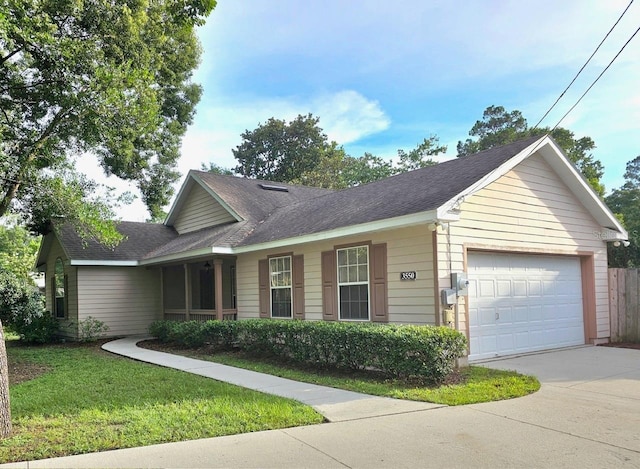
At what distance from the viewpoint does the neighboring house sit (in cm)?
991

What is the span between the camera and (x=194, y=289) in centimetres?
1953

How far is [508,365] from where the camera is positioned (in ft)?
32.3

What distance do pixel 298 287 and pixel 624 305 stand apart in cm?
841

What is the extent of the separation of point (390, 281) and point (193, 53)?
398 inches

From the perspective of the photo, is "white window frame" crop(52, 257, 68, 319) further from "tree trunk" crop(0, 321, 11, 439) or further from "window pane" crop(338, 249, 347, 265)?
"tree trunk" crop(0, 321, 11, 439)

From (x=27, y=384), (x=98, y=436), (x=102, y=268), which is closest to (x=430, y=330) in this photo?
(x=98, y=436)

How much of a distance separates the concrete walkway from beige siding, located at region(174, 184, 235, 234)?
682cm

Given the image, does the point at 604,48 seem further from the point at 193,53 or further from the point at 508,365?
the point at 193,53

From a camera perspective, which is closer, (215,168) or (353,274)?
(353,274)

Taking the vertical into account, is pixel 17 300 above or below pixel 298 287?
below

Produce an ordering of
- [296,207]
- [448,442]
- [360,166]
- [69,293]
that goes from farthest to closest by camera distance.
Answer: [360,166], [69,293], [296,207], [448,442]

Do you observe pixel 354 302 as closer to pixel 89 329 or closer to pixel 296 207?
pixel 296 207

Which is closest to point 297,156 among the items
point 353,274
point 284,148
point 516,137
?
point 284,148

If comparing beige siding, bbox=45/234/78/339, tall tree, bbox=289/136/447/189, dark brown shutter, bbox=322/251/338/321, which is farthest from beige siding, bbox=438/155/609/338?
tall tree, bbox=289/136/447/189
